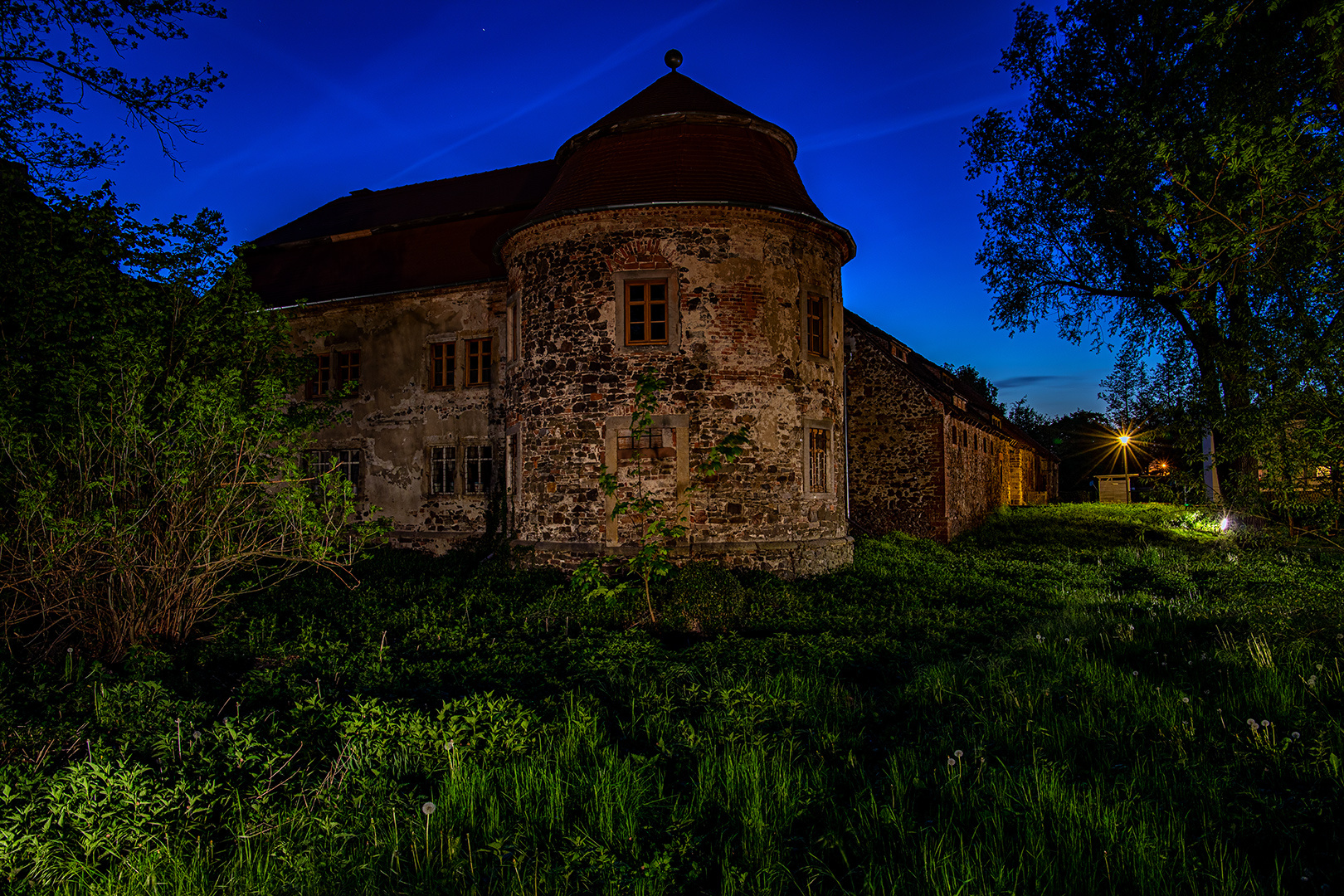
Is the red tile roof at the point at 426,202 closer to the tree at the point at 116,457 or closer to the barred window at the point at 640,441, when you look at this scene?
the barred window at the point at 640,441

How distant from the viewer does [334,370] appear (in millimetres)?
17844

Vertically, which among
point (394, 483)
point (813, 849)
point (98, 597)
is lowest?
point (813, 849)

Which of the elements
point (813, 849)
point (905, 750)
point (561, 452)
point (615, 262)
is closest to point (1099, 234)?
point (615, 262)

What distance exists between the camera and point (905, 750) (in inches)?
188

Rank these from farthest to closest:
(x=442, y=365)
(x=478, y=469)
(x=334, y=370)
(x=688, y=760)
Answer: (x=334, y=370) < (x=442, y=365) < (x=478, y=469) < (x=688, y=760)

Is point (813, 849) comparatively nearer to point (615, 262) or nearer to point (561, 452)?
point (561, 452)

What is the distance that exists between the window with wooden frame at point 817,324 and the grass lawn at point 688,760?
6700 millimetres

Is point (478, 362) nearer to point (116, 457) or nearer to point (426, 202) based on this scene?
point (426, 202)

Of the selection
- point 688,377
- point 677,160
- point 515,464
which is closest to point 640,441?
point 688,377

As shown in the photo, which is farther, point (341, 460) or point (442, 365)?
point (341, 460)

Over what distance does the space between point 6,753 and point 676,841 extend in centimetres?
436

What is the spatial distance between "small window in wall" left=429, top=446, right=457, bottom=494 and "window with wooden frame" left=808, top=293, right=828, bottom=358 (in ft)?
28.0

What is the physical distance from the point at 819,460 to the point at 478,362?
8.18 metres

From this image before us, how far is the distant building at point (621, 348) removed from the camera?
12625 mm
